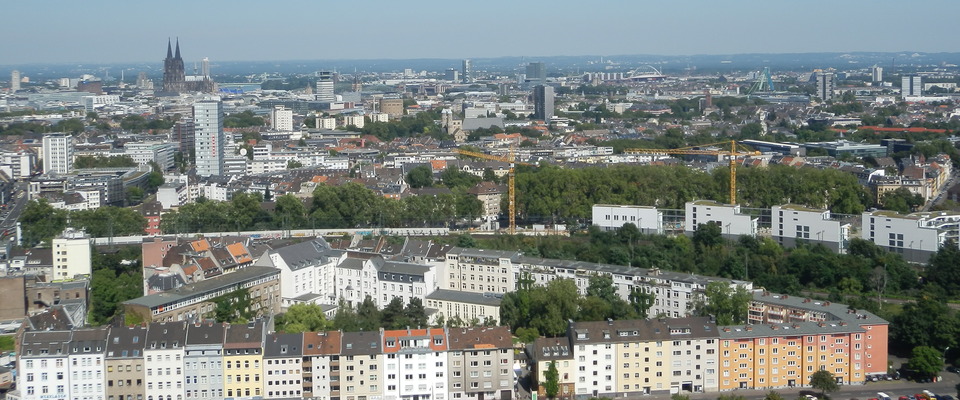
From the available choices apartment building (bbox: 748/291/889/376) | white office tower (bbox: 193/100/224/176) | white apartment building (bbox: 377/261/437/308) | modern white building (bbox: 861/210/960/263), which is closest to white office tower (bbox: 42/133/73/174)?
white office tower (bbox: 193/100/224/176)

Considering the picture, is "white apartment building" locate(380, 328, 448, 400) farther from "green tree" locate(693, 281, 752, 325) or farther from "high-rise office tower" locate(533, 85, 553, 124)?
"high-rise office tower" locate(533, 85, 553, 124)

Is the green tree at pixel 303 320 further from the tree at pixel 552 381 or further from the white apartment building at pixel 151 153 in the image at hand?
the white apartment building at pixel 151 153

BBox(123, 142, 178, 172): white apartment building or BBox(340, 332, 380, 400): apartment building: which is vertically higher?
BBox(123, 142, 178, 172): white apartment building

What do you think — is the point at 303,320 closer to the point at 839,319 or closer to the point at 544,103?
the point at 839,319

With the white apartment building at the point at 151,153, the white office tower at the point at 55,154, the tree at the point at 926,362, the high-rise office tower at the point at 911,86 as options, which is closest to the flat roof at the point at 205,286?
the tree at the point at 926,362

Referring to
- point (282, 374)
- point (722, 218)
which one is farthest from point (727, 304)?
point (722, 218)

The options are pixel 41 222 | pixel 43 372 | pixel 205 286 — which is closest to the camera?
pixel 43 372
